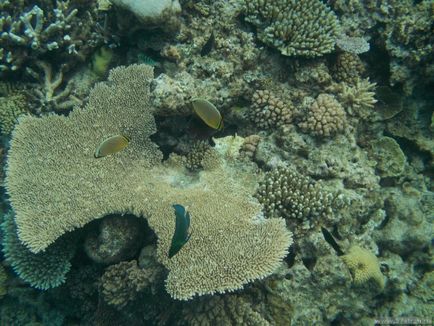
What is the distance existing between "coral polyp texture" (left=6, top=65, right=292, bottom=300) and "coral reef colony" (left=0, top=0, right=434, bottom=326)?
0.02 metres

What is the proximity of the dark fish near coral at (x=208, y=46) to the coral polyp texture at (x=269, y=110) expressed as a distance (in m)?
0.90

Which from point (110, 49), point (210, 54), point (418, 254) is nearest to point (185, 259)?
point (210, 54)

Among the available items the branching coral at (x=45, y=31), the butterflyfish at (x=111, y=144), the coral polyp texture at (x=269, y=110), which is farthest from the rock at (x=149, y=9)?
the butterflyfish at (x=111, y=144)

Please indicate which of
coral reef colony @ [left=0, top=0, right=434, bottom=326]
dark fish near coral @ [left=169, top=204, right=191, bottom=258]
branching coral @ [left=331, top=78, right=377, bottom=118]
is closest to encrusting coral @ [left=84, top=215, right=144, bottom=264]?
coral reef colony @ [left=0, top=0, right=434, bottom=326]

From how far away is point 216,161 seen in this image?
4605 millimetres

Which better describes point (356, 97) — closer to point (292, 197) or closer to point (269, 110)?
point (269, 110)

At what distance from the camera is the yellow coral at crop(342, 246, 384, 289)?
166 inches

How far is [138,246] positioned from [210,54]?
279 centimetres

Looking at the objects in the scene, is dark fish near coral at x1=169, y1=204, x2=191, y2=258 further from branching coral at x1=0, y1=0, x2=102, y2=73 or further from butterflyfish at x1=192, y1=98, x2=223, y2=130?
branching coral at x1=0, y1=0, x2=102, y2=73

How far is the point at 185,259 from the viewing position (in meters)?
3.82

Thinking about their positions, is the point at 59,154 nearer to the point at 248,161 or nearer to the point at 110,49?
the point at 110,49

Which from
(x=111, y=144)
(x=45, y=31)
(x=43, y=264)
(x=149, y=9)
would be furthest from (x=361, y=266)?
(x=45, y=31)

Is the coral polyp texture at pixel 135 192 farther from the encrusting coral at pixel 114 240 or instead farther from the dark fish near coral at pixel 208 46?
the dark fish near coral at pixel 208 46

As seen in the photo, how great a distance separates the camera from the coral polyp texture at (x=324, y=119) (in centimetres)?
464
